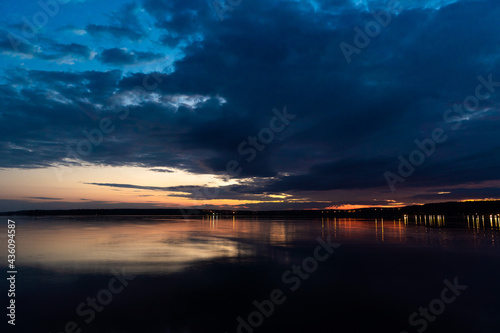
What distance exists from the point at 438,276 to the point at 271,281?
951cm

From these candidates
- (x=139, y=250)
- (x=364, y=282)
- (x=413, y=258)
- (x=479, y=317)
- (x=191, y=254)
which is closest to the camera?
(x=479, y=317)

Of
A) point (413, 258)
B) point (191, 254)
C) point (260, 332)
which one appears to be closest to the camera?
point (260, 332)

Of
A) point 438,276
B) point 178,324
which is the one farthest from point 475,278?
point 178,324

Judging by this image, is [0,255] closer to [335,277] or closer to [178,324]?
[178,324]

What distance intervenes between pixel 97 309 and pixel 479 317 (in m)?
14.2

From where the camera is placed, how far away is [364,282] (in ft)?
51.5

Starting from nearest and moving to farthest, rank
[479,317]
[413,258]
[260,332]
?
1. [260,332]
2. [479,317]
3. [413,258]

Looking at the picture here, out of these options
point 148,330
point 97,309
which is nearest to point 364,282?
point 148,330

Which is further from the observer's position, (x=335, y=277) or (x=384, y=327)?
(x=335, y=277)

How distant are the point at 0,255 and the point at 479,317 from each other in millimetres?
30243

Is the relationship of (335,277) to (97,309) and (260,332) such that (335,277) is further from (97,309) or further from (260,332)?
(97,309)

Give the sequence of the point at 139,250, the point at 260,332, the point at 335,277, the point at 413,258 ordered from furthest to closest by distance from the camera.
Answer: the point at 139,250, the point at 413,258, the point at 335,277, the point at 260,332

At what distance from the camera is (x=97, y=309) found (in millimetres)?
11531

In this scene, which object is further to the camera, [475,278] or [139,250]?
[139,250]
